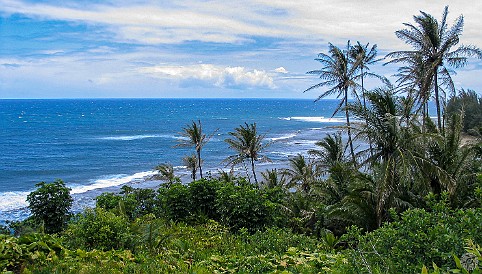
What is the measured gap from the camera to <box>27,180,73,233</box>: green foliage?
54.0 feet

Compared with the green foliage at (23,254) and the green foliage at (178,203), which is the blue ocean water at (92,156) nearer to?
the green foliage at (178,203)

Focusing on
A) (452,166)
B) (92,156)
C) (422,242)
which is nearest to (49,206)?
(422,242)

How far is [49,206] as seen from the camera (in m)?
16.6

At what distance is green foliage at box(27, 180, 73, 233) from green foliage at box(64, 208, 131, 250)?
794 cm

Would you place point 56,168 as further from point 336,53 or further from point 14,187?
point 336,53

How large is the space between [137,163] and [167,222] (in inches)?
1625

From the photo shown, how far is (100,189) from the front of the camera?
4012 cm

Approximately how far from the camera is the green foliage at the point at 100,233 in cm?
892

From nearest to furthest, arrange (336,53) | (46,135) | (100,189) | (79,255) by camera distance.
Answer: (79,255), (336,53), (100,189), (46,135)

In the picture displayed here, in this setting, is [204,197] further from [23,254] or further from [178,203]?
[23,254]

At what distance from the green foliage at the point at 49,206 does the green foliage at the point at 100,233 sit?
26.1 feet

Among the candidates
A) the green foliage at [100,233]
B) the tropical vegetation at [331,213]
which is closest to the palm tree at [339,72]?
the tropical vegetation at [331,213]

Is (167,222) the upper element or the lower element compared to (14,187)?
upper

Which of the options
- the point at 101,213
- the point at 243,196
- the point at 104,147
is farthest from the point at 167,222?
the point at 104,147
